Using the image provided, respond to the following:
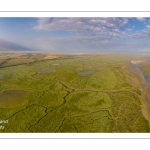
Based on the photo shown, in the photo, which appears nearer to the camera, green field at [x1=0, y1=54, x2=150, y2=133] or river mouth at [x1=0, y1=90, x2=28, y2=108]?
green field at [x1=0, y1=54, x2=150, y2=133]

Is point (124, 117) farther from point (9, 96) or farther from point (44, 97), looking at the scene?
point (9, 96)

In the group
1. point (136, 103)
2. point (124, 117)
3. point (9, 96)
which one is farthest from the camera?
point (9, 96)

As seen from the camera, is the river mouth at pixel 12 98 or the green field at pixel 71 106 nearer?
the green field at pixel 71 106

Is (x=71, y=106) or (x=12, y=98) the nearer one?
(x=71, y=106)

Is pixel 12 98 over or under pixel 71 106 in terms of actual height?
over
